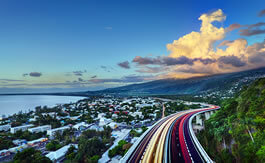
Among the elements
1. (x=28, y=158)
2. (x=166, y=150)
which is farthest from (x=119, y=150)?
(x=28, y=158)

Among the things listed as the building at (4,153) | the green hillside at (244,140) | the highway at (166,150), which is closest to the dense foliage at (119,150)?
the highway at (166,150)

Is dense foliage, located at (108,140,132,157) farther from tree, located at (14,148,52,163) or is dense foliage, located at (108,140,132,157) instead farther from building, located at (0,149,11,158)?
building, located at (0,149,11,158)

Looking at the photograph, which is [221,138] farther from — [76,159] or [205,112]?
[205,112]

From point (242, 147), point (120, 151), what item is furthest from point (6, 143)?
point (242, 147)

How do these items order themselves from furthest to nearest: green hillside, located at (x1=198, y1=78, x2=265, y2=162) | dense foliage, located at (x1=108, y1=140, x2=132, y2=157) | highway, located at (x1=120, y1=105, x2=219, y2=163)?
dense foliage, located at (x1=108, y1=140, x2=132, y2=157) → highway, located at (x1=120, y1=105, x2=219, y2=163) → green hillside, located at (x1=198, y1=78, x2=265, y2=162)

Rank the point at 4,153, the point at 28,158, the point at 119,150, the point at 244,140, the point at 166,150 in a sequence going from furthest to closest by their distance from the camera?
1. the point at 4,153
2. the point at 119,150
3. the point at 28,158
4. the point at 166,150
5. the point at 244,140

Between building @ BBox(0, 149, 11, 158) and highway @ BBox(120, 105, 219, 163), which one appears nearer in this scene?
highway @ BBox(120, 105, 219, 163)

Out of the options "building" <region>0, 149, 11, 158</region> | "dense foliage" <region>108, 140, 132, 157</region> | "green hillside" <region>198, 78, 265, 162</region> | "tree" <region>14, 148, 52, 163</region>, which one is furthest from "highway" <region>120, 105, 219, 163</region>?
"building" <region>0, 149, 11, 158</region>

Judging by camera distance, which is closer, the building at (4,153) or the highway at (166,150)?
the highway at (166,150)

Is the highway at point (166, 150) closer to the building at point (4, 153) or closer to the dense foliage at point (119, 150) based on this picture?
the dense foliage at point (119, 150)

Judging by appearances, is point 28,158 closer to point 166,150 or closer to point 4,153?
point 4,153

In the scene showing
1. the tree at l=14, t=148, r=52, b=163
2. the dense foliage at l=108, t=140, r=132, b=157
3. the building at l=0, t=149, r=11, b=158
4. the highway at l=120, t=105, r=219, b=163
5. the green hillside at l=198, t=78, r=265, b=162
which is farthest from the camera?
the building at l=0, t=149, r=11, b=158
